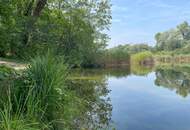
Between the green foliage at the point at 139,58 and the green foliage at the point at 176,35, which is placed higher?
the green foliage at the point at 176,35

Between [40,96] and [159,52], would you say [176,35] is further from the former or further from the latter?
[40,96]

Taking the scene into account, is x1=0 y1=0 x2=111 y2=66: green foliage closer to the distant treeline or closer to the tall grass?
the tall grass

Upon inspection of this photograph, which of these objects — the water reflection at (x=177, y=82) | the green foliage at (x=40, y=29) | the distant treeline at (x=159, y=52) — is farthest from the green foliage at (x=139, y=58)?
the water reflection at (x=177, y=82)

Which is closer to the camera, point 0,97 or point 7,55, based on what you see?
point 0,97

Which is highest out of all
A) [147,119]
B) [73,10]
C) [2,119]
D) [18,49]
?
[73,10]

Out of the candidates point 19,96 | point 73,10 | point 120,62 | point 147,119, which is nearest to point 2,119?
point 19,96

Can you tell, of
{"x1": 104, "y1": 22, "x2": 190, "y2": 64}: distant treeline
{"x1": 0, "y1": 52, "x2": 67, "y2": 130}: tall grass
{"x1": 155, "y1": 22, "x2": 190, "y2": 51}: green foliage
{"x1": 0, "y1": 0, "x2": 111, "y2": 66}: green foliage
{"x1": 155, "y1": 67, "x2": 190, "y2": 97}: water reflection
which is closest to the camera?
{"x1": 0, "y1": 52, "x2": 67, "y2": 130}: tall grass

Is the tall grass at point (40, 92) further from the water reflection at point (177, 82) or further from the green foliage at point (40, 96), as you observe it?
the water reflection at point (177, 82)

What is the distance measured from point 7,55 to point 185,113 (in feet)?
31.4

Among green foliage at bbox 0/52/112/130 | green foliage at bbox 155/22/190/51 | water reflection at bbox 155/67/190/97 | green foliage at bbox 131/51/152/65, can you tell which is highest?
green foliage at bbox 155/22/190/51

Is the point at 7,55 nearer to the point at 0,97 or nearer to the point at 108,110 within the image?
the point at 108,110

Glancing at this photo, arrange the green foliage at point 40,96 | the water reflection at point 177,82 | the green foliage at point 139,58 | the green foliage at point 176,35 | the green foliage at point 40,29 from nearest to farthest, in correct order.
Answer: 1. the green foliage at point 40,96
2. the green foliage at point 40,29
3. the water reflection at point 177,82
4. the green foliage at point 139,58
5. the green foliage at point 176,35

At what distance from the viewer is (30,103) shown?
18.2 ft

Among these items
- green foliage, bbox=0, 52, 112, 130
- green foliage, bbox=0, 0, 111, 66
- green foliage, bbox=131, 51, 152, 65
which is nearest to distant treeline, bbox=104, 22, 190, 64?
green foliage, bbox=131, 51, 152, 65
